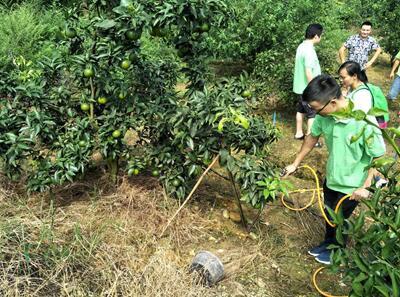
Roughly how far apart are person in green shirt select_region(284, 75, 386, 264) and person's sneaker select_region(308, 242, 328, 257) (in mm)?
54

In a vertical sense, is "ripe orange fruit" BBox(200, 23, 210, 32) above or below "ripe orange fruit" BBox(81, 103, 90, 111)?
above

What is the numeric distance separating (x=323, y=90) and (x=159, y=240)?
1.64 metres

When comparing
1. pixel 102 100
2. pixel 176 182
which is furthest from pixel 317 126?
pixel 102 100

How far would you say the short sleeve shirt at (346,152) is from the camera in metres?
3.01

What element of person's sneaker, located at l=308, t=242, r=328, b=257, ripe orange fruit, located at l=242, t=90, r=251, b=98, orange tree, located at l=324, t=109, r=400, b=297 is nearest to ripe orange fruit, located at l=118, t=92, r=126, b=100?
ripe orange fruit, located at l=242, t=90, r=251, b=98

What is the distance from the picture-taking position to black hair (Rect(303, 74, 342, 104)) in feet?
9.41

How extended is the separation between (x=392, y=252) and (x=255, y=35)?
5088 millimetres

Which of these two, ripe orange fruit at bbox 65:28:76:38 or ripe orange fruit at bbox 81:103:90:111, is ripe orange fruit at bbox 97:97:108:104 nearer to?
ripe orange fruit at bbox 81:103:90:111

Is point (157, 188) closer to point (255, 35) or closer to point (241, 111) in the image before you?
point (241, 111)

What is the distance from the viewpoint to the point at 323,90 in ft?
9.42

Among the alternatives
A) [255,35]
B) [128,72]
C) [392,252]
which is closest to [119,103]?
[128,72]

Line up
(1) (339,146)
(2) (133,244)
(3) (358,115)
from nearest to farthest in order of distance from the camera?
(3) (358,115) → (1) (339,146) → (2) (133,244)

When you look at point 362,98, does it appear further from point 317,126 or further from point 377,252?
point 377,252

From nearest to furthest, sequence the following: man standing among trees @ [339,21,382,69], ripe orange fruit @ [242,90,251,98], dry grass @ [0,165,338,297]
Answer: dry grass @ [0,165,338,297]
ripe orange fruit @ [242,90,251,98]
man standing among trees @ [339,21,382,69]
